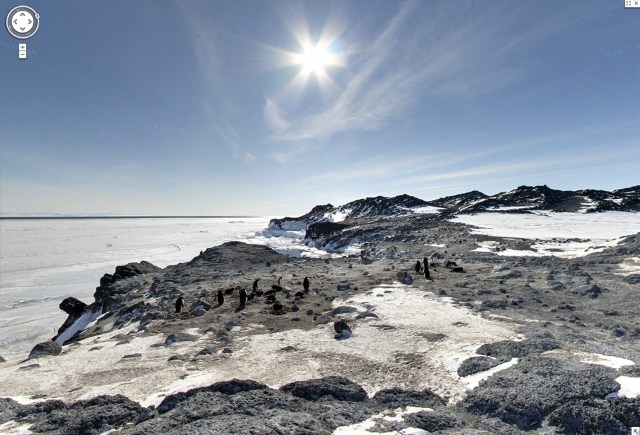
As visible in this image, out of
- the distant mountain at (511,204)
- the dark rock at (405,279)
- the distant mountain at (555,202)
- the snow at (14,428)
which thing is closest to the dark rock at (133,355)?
the snow at (14,428)

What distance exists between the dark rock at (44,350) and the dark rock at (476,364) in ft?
40.8

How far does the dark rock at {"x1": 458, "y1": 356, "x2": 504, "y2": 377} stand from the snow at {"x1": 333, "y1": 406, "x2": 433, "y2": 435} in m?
1.81

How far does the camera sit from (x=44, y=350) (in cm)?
1090

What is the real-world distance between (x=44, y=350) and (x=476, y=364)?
13.0 m

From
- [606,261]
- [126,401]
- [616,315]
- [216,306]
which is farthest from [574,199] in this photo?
[126,401]

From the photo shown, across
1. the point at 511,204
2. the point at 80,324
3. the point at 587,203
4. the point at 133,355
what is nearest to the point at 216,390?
the point at 133,355

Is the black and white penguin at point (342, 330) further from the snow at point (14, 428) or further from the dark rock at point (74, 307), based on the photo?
the dark rock at point (74, 307)

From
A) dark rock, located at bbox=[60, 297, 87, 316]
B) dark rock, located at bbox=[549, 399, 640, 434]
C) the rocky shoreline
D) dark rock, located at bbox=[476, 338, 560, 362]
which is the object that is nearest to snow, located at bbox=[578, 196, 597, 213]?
the rocky shoreline

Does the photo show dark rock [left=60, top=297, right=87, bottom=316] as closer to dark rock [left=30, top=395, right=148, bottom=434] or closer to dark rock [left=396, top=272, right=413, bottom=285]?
dark rock [left=30, top=395, right=148, bottom=434]

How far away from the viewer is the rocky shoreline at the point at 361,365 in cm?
618

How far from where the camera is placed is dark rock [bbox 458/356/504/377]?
25.5ft

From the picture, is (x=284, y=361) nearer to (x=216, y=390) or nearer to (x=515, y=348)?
(x=216, y=390)

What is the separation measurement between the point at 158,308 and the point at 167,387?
991 cm

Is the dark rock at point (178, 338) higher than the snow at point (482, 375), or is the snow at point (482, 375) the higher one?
the snow at point (482, 375)
